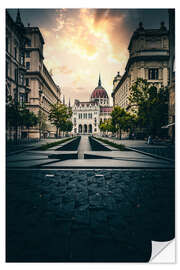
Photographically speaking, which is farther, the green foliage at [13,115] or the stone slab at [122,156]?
the stone slab at [122,156]

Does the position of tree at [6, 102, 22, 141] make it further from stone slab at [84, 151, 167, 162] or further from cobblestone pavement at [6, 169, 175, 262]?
stone slab at [84, 151, 167, 162]

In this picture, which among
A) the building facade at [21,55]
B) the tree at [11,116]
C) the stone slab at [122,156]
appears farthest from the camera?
the stone slab at [122,156]

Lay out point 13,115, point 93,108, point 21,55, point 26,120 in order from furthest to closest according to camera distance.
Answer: point 93,108, point 26,120, point 21,55, point 13,115

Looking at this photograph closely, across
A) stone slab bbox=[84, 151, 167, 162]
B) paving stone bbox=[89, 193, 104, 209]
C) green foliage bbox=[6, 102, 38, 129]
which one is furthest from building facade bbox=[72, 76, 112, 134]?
stone slab bbox=[84, 151, 167, 162]

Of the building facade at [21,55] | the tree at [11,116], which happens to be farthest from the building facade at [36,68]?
the tree at [11,116]

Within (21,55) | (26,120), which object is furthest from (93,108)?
(21,55)

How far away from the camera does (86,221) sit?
7.90ft

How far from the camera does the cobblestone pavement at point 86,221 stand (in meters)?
1.81

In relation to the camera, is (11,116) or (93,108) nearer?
(11,116)

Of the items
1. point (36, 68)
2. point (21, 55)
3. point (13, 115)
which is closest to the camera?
point (13, 115)

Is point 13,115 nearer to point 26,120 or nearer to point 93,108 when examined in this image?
point 26,120

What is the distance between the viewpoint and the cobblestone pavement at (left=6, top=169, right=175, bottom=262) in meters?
1.81

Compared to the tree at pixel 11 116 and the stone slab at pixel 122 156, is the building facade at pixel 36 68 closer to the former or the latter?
the tree at pixel 11 116
